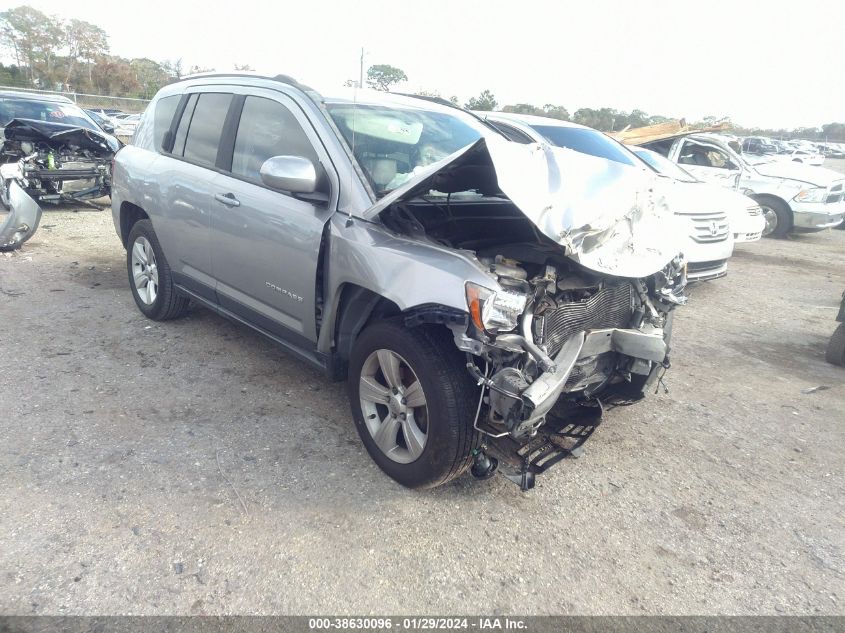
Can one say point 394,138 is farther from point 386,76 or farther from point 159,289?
point 159,289

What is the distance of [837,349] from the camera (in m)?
5.14

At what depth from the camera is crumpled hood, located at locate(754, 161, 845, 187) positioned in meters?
11.3

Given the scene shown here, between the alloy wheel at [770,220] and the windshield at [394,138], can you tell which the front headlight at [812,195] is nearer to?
the alloy wheel at [770,220]

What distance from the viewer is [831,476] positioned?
344 centimetres

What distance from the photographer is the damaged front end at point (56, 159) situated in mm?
9555

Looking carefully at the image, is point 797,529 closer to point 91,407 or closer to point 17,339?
point 91,407

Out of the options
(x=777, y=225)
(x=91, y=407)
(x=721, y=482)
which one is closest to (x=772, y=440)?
(x=721, y=482)

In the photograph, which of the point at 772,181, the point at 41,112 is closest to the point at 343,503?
the point at 41,112

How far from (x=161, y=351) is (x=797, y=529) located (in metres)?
4.28

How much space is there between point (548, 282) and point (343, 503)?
4.80 feet

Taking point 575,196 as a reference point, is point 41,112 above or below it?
above

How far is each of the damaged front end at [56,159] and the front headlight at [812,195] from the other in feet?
40.8

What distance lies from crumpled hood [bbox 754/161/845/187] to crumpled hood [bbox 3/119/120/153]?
1207 centimetres

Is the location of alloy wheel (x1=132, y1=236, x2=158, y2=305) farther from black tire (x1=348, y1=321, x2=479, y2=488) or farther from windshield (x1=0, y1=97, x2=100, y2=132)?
windshield (x1=0, y1=97, x2=100, y2=132)
